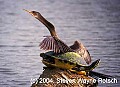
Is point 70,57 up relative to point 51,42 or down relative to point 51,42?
down

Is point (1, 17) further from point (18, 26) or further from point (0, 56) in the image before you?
point (0, 56)

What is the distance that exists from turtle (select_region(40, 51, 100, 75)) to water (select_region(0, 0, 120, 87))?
1.02m

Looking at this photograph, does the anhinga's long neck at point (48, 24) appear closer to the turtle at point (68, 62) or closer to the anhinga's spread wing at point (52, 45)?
the anhinga's spread wing at point (52, 45)

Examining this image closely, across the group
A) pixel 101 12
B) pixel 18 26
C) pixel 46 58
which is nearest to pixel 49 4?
pixel 101 12

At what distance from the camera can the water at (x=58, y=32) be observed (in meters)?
9.31

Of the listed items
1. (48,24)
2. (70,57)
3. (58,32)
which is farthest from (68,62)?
(58,32)

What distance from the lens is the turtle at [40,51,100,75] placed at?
23.5 feet

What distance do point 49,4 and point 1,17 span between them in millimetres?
3718

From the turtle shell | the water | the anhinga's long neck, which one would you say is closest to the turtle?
the turtle shell

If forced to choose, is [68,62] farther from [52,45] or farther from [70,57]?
[52,45]

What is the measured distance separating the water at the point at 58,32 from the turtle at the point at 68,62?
3.34 feet

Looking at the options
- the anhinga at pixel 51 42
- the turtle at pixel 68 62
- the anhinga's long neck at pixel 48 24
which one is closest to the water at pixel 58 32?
the turtle at pixel 68 62

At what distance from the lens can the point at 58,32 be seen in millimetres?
12945

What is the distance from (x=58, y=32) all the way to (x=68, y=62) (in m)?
5.80
